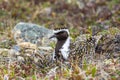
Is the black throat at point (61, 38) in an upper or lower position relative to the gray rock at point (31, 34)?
upper

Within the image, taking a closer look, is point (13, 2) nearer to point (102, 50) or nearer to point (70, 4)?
point (70, 4)

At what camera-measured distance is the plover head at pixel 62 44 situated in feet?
26.0

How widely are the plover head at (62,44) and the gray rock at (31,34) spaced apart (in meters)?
1.68

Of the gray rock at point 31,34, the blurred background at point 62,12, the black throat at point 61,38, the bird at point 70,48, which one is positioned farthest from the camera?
the blurred background at point 62,12

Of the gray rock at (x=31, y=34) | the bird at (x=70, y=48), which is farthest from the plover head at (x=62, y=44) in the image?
the gray rock at (x=31, y=34)

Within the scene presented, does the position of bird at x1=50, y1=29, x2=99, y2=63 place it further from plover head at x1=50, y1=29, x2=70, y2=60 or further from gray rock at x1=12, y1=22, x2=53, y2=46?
gray rock at x1=12, y1=22, x2=53, y2=46

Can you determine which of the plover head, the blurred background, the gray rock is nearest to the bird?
the plover head

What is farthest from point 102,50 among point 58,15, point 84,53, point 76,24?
point 58,15

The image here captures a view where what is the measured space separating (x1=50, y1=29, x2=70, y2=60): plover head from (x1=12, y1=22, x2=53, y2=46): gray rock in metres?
1.68

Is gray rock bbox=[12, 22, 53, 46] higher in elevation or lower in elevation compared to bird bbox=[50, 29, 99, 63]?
lower

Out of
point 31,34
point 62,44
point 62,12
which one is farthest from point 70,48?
point 62,12

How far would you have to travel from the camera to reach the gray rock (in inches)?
392

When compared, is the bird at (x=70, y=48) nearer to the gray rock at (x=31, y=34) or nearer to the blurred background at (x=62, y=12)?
the gray rock at (x=31, y=34)

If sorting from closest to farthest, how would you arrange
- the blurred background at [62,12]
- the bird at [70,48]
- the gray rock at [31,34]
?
the bird at [70,48] < the gray rock at [31,34] < the blurred background at [62,12]
